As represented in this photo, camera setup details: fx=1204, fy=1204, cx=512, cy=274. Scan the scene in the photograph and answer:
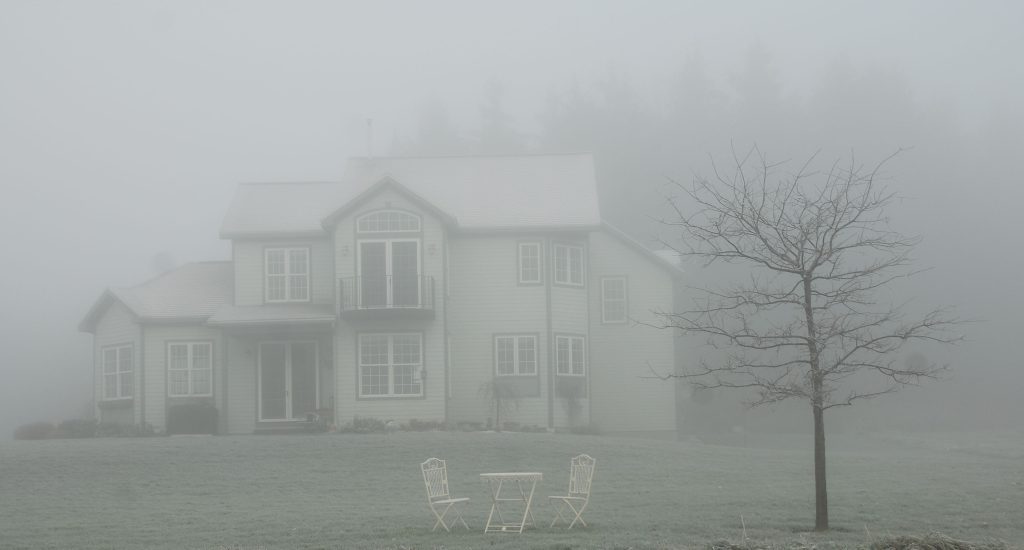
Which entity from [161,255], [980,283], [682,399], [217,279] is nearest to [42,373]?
[161,255]

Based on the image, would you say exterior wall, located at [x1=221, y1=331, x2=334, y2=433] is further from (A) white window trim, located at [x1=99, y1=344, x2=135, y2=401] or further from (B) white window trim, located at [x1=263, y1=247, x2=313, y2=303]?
(A) white window trim, located at [x1=99, y1=344, x2=135, y2=401]

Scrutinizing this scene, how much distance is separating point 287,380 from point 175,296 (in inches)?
161

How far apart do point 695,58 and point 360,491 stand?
182 ft

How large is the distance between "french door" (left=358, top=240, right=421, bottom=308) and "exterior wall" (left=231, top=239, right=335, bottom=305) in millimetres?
2074

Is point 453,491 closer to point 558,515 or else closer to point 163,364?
point 558,515

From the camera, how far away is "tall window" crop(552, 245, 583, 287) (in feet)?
105

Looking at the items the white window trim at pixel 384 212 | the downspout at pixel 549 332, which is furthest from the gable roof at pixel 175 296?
the downspout at pixel 549 332

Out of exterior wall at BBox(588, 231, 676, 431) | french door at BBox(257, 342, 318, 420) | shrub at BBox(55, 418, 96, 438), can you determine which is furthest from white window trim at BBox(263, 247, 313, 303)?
exterior wall at BBox(588, 231, 676, 431)

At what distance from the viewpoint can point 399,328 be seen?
3016 centimetres

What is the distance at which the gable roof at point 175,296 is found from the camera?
104ft

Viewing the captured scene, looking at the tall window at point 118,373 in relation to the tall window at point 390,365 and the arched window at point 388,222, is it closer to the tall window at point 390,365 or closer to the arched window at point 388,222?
the tall window at point 390,365

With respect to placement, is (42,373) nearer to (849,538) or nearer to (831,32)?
(849,538)

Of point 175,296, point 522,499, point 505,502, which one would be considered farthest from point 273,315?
point 522,499

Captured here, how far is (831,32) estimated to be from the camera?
121812 millimetres
